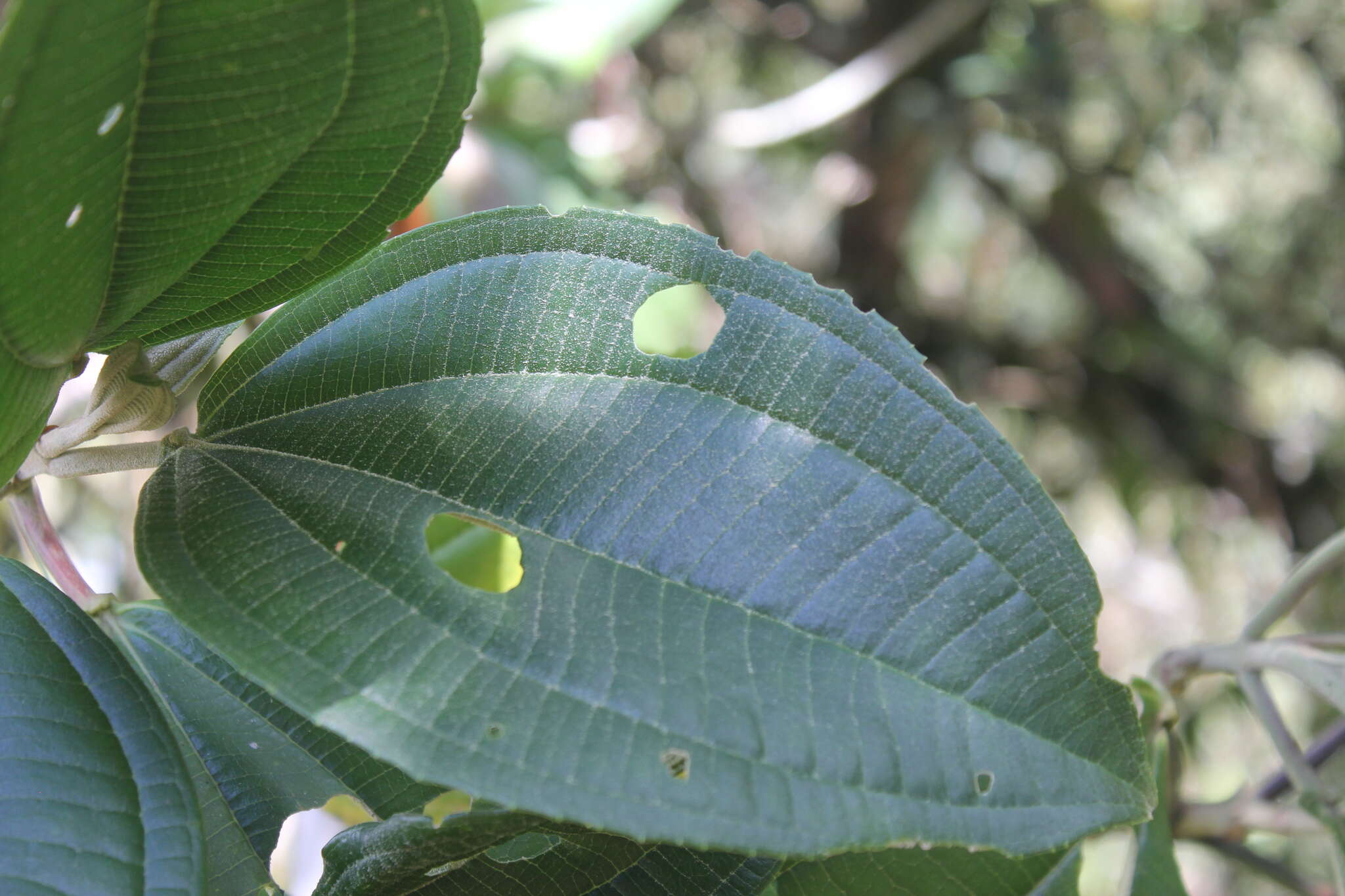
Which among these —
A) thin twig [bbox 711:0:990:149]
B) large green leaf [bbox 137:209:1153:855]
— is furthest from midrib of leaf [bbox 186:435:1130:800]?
thin twig [bbox 711:0:990:149]

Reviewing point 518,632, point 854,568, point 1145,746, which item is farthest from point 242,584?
point 1145,746

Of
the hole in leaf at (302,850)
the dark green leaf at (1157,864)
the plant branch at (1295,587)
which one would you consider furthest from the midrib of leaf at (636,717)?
the hole in leaf at (302,850)

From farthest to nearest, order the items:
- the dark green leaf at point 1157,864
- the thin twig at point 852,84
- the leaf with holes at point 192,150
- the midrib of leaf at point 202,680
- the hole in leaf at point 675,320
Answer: the thin twig at point 852,84
the hole in leaf at point 675,320
the dark green leaf at point 1157,864
the midrib of leaf at point 202,680
the leaf with holes at point 192,150

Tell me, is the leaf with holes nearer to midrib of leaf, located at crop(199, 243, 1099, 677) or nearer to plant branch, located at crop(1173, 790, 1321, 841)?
midrib of leaf, located at crop(199, 243, 1099, 677)

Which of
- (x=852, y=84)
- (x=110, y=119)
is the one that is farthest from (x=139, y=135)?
(x=852, y=84)

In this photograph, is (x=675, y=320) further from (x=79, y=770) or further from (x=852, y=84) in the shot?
(x=79, y=770)

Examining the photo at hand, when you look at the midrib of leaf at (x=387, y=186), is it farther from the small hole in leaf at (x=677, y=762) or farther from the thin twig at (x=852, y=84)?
the thin twig at (x=852, y=84)
